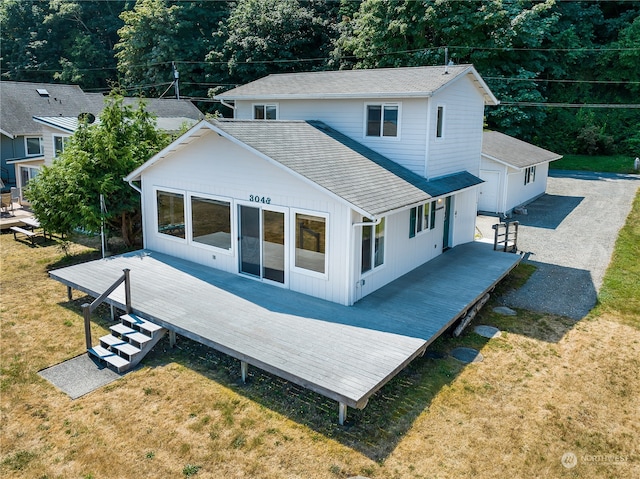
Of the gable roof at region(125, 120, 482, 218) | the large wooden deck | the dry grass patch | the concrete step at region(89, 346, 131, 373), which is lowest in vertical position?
the dry grass patch

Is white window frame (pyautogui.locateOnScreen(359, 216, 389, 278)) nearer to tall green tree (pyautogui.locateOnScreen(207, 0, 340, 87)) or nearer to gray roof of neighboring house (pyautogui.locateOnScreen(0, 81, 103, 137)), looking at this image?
gray roof of neighboring house (pyautogui.locateOnScreen(0, 81, 103, 137))

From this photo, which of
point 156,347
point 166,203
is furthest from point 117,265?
point 156,347

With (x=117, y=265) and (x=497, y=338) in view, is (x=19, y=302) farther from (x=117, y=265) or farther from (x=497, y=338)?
(x=497, y=338)

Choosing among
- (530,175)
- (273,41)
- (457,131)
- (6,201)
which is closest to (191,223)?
(457,131)

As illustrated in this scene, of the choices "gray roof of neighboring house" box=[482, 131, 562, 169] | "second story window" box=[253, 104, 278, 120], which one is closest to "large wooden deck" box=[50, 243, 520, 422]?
"second story window" box=[253, 104, 278, 120]

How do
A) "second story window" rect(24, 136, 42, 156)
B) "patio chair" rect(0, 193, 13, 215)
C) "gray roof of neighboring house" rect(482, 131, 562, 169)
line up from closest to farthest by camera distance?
"patio chair" rect(0, 193, 13, 215)
"gray roof of neighboring house" rect(482, 131, 562, 169)
"second story window" rect(24, 136, 42, 156)

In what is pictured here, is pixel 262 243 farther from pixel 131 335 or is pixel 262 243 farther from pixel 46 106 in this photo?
pixel 46 106

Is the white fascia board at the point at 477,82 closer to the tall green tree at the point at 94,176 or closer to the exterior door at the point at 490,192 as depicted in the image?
the exterior door at the point at 490,192
